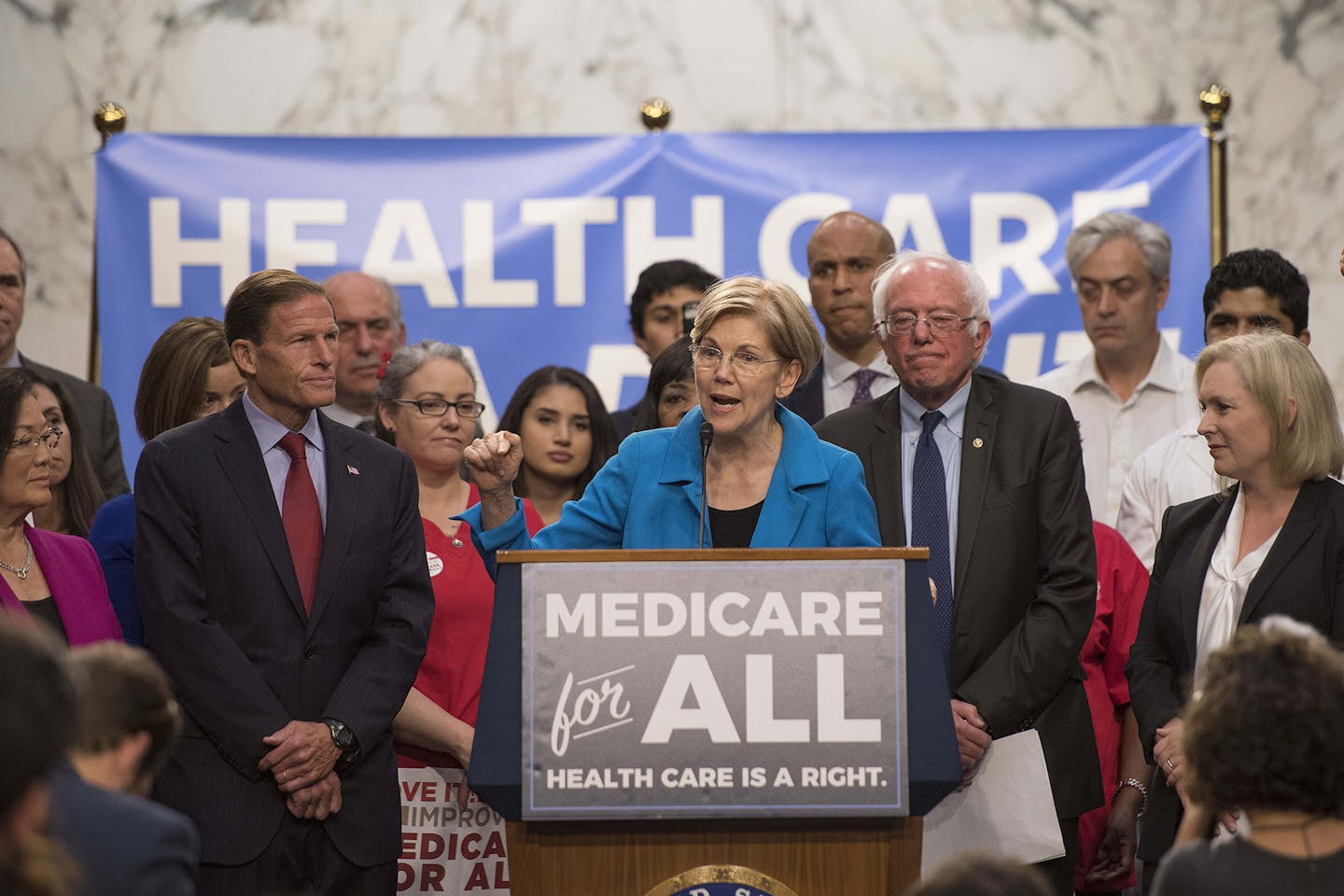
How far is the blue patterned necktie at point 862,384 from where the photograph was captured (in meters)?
5.12

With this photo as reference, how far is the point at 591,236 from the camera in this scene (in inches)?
238

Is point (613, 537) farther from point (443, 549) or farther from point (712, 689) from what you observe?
point (443, 549)

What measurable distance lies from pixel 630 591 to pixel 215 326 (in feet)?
6.61

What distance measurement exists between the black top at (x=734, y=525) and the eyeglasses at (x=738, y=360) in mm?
265

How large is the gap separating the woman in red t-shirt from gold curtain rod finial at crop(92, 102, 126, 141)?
6.62 feet

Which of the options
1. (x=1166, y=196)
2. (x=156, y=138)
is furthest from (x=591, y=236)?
(x=1166, y=196)

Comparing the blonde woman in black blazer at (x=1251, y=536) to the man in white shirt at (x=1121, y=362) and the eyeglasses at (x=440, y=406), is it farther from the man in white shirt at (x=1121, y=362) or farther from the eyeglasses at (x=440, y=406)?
the eyeglasses at (x=440, y=406)

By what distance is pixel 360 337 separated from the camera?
5512mm

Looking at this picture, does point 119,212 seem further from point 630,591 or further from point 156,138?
point 630,591

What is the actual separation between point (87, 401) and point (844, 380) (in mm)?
2248

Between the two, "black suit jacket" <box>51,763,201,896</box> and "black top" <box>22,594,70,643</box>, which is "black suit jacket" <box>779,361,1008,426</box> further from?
"black suit jacket" <box>51,763,201,896</box>

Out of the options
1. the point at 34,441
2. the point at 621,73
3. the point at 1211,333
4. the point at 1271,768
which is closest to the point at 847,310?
the point at 1211,333

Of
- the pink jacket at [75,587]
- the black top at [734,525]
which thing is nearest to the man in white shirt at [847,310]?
the black top at [734,525]

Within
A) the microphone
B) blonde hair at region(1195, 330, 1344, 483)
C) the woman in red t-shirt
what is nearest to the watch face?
the woman in red t-shirt
